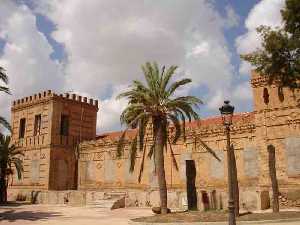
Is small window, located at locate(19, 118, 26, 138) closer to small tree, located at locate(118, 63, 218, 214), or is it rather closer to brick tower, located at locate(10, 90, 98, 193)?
brick tower, located at locate(10, 90, 98, 193)

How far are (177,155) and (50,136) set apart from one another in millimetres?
12906

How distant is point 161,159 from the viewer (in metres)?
19.5

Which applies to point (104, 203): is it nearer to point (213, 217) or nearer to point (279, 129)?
point (213, 217)

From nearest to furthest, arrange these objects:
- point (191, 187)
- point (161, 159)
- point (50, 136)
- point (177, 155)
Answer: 1. point (161, 159)
2. point (191, 187)
3. point (177, 155)
4. point (50, 136)

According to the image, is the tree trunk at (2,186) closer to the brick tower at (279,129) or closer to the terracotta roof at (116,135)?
the terracotta roof at (116,135)

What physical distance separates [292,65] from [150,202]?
47.6 ft

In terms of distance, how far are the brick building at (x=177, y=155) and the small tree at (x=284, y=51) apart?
374 centimetres

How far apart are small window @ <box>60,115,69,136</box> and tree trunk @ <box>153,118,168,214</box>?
1923 centimetres

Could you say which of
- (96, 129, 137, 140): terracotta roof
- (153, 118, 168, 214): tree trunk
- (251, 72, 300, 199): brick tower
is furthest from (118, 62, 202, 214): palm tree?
(96, 129, 137, 140): terracotta roof

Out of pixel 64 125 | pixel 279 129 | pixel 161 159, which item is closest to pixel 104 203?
pixel 161 159

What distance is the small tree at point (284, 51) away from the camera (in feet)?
46.9

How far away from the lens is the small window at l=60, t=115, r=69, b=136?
37.2m

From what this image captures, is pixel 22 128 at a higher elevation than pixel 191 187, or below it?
higher

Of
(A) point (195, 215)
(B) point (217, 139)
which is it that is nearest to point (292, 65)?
(A) point (195, 215)
